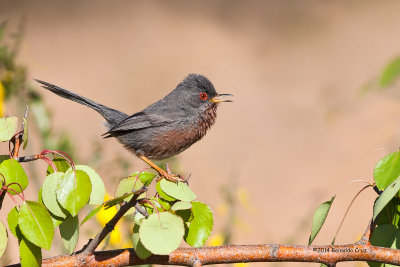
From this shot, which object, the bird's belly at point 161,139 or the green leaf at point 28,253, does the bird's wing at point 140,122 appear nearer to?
the bird's belly at point 161,139

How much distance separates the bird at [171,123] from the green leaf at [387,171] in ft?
5.92

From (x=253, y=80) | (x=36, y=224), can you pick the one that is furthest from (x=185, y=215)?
(x=253, y=80)

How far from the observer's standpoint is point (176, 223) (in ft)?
4.97

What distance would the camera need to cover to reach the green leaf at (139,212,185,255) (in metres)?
1.46

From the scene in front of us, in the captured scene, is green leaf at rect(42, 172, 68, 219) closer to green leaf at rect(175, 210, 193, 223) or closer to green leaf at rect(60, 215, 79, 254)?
green leaf at rect(60, 215, 79, 254)

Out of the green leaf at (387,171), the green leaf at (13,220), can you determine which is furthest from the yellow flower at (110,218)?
the green leaf at (387,171)

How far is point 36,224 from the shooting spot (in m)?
1.45

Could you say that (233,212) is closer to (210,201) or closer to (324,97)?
(210,201)

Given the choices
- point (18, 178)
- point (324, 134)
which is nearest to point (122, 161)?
point (18, 178)

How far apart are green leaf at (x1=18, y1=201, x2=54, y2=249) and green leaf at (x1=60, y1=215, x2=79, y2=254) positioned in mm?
142

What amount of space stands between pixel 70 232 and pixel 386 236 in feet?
2.97

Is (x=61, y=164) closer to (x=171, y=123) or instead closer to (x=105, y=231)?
(x=105, y=231)

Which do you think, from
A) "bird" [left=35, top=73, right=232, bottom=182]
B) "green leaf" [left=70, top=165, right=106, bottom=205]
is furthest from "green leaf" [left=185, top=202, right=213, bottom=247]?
"bird" [left=35, top=73, right=232, bottom=182]

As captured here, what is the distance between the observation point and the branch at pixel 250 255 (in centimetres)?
161
